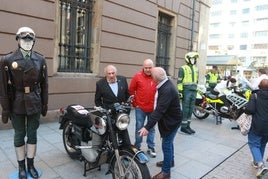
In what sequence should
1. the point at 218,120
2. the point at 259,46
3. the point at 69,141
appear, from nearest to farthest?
the point at 69,141 < the point at 218,120 < the point at 259,46

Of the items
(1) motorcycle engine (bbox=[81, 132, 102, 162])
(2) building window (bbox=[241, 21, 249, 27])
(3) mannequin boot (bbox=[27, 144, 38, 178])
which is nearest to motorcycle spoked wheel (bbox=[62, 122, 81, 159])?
(1) motorcycle engine (bbox=[81, 132, 102, 162])

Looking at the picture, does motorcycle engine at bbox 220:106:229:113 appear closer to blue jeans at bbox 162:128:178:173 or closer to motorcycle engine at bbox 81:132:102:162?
blue jeans at bbox 162:128:178:173

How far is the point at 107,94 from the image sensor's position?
388cm

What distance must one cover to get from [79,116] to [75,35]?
3.85 metres

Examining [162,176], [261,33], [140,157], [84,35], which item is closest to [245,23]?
[261,33]

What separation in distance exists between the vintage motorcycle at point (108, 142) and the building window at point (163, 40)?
691 cm

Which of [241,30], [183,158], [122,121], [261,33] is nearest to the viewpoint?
[122,121]

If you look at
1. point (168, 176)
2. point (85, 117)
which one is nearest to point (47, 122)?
point (85, 117)

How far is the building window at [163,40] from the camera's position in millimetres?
10141

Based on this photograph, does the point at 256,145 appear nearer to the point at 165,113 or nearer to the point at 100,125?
the point at 165,113

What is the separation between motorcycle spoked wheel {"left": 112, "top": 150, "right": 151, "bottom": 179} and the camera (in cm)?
293

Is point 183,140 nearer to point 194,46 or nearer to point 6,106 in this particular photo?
point 6,106

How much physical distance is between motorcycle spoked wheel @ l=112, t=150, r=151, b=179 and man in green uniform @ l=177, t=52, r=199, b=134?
10.7 ft

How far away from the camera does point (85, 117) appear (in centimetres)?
366
